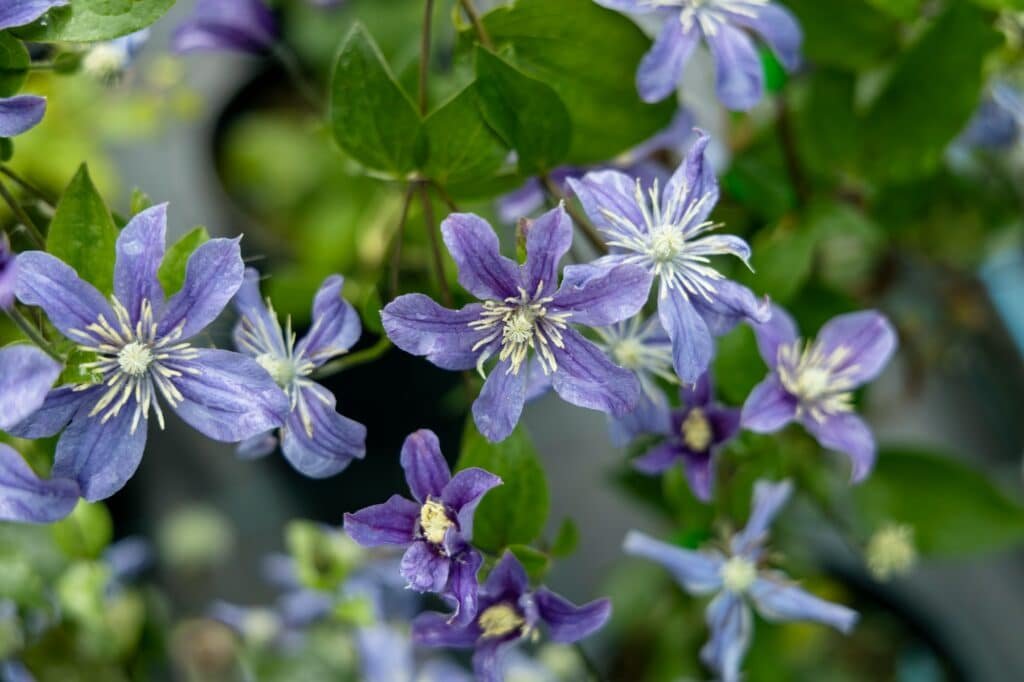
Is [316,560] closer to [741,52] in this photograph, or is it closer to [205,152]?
[741,52]

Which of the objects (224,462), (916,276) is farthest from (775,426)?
(224,462)

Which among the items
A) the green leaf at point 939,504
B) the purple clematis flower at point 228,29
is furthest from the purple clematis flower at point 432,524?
the green leaf at point 939,504

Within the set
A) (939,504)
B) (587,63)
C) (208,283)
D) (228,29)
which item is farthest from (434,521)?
(939,504)

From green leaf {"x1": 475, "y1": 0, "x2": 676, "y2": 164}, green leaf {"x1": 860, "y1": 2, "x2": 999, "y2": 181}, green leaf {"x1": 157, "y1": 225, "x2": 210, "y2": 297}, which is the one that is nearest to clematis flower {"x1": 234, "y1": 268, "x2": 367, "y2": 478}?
green leaf {"x1": 157, "y1": 225, "x2": 210, "y2": 297}

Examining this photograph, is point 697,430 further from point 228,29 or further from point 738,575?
point 228,29

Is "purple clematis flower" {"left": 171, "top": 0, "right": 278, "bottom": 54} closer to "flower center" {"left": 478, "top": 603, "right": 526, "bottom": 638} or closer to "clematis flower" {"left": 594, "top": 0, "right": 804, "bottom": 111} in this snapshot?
"clematis flower" {"left": 594, "top": 0, "right": 804, "bottom": 111}

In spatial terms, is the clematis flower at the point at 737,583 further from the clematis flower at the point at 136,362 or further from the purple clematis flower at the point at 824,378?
the clematis flower at the point at 136,362

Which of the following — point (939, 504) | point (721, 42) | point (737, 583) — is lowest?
point (939, 504)
